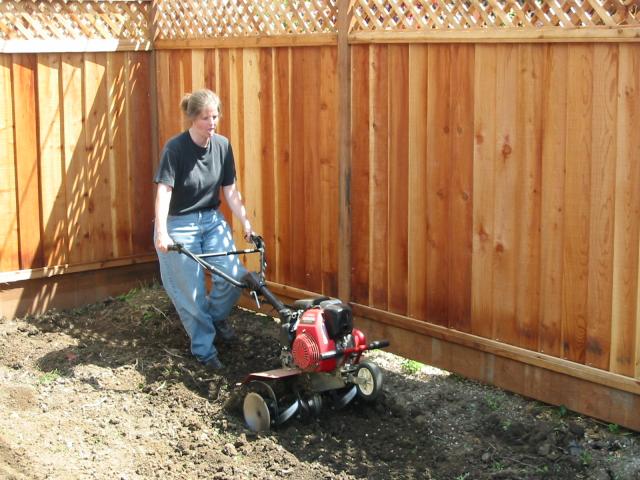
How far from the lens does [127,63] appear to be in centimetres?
859

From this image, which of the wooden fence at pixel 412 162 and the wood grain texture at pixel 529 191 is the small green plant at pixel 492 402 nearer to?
the wooden fence at pixel 412 162

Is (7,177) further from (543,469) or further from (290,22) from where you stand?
(543,469)

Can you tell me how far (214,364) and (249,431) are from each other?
1207mm

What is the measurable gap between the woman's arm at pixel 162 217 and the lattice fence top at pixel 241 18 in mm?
1594

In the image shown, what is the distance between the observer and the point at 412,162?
6.37m

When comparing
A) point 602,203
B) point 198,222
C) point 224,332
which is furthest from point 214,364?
point 602,203

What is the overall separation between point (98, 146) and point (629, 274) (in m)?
4.84

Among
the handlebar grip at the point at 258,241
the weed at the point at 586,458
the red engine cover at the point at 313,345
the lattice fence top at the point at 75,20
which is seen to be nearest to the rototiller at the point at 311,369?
the red engine cover at the point at 313,345

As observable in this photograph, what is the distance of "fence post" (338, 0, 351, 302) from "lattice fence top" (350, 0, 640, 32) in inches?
3.4

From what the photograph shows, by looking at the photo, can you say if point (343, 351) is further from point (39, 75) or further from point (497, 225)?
point (39, 75)

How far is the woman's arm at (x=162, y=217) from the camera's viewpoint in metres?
6.14

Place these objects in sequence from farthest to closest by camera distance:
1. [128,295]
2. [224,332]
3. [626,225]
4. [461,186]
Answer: [128,295]
[224,332]
[461,186]
[626,225]

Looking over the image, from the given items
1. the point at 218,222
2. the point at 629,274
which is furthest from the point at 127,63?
the point at 629,274

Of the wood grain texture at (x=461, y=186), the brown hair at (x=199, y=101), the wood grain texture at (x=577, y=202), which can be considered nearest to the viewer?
the wood grain texture at (x=577, y=202)
